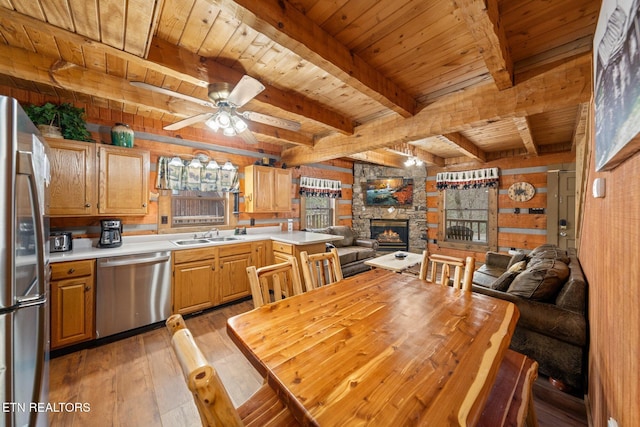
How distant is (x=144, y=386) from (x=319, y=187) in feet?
13.6

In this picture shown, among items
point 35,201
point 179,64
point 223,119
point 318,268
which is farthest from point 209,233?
point 35,201

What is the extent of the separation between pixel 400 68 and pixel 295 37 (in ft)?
3.31

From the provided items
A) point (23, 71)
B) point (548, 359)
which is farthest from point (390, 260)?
point (23, 71)

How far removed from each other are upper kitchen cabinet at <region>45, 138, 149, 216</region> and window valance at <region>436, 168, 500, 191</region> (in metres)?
5.72

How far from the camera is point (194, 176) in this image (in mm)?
3561

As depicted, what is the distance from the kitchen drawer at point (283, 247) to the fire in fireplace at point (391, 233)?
3.16m

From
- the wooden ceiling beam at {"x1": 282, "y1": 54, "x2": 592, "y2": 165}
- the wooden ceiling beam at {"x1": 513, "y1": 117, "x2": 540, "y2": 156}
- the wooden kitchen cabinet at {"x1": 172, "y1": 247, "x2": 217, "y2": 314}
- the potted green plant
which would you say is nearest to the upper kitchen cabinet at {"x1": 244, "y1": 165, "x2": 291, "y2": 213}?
the wooden kitchen cabinet at {"x1": 172, "y1": 247, "x2": 217, "y2": 314}

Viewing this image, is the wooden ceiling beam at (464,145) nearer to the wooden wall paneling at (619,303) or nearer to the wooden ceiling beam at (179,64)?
the wooden ceiling beam at (179,64)

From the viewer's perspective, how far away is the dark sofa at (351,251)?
4.31 m

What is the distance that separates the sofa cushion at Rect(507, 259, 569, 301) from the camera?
6.42ft

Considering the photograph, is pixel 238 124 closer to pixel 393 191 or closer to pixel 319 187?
pixel 319 187

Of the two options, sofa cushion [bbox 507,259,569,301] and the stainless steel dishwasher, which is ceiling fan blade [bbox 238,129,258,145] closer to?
the stainless steel dishwasher

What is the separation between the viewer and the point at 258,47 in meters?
1.77

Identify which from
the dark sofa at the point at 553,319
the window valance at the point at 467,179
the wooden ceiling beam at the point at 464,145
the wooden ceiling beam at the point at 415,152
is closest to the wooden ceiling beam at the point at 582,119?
the wooden ceiling beam at the point at 464,145
